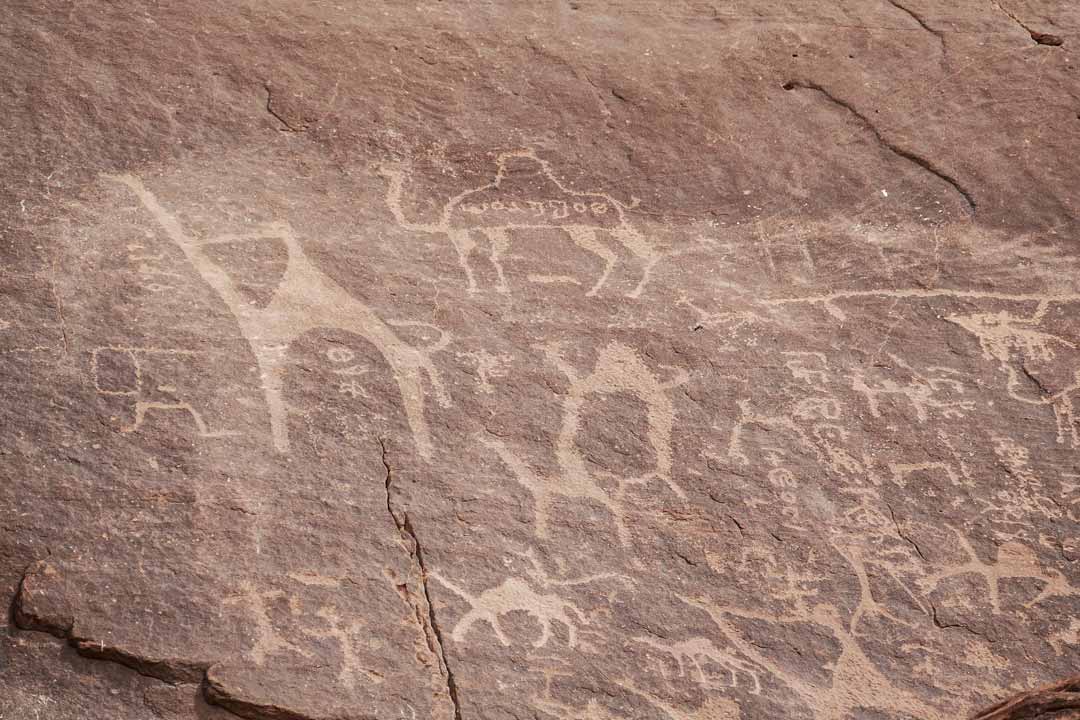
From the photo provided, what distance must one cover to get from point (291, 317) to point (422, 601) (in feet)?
3.00

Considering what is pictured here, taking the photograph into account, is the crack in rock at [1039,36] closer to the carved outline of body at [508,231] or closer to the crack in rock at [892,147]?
the crack in rock at [892,147]

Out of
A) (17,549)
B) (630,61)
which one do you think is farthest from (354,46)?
(17,549)

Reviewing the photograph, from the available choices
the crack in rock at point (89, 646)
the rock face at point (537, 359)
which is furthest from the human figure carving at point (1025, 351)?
the crack in rock at point (89, 646)

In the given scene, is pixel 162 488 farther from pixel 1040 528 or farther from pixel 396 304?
pixel 1040 528

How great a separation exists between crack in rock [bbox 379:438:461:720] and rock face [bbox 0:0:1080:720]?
1cm

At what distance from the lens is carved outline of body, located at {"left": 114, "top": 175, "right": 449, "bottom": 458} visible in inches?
122

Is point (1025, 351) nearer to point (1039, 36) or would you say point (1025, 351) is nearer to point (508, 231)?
point (1039, 36)

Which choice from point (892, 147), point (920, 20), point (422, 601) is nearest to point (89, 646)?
point (422, 601)

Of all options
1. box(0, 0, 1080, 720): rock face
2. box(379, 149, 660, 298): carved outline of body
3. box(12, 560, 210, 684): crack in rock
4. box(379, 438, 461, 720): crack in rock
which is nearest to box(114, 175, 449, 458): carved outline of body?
box(0, 0, 1080, 720): rock face

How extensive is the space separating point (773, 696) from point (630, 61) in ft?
7.27

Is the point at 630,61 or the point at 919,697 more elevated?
the point at 630,61

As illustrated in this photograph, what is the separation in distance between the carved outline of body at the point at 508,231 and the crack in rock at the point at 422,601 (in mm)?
795

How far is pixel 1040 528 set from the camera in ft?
9.97

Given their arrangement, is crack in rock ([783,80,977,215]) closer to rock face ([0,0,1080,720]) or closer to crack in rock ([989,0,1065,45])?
rock face ([0,0,1080,720])
